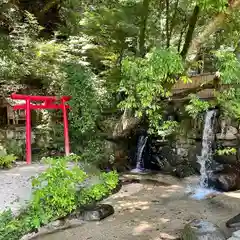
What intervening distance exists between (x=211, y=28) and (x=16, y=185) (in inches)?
230

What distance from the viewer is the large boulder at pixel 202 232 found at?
193 inches

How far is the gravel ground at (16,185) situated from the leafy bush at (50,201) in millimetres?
345

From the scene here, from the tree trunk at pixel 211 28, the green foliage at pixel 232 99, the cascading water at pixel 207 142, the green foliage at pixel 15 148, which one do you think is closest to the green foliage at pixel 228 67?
the green foliage at pixel 232 99

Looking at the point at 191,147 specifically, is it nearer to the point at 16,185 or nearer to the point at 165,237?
the point at 165,237

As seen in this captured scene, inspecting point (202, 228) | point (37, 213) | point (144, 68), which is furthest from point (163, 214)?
point (144, 68)

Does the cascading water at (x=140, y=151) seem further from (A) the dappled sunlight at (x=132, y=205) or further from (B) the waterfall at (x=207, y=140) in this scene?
(A) the dappled sunlight at (x=132, y=205)

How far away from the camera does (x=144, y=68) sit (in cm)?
554

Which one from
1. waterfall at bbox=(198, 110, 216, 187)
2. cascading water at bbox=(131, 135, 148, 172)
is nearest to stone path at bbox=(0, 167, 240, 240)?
waterfall at bbox=(198, 110, 216, 187)

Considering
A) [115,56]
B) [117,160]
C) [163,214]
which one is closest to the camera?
[163,214]

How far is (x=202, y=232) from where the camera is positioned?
500cm

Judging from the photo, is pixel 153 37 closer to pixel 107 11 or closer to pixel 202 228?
pixel 107 11

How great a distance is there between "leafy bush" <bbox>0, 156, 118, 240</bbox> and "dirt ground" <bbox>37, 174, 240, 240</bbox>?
380 millimetres

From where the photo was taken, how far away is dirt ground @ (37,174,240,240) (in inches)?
218

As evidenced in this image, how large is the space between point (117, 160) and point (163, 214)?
14.9ft
